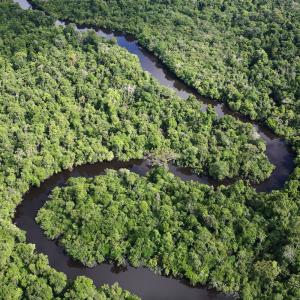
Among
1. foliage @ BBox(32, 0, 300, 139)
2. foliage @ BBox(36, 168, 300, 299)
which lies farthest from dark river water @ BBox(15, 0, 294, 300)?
foliage @ BBox(32, 0, 300, 139)

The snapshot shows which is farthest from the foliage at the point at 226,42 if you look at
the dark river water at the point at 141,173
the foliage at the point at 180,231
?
the foliage at the point at 180,231

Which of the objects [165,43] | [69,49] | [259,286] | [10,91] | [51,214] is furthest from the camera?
[165,43]

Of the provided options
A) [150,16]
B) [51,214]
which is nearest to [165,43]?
[150,16]

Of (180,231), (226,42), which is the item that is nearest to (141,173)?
(180,231)

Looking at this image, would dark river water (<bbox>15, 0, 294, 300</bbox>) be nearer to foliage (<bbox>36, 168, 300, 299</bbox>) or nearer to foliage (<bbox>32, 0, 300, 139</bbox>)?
foliage (<bbox>36, 168, 300, 299</bbox>)

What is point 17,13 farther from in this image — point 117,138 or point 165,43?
point 117,138

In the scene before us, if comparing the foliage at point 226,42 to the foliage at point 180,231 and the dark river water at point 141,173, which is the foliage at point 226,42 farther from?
the foliage at point 180,231

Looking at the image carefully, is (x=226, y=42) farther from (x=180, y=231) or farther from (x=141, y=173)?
(x=180, y=231)
